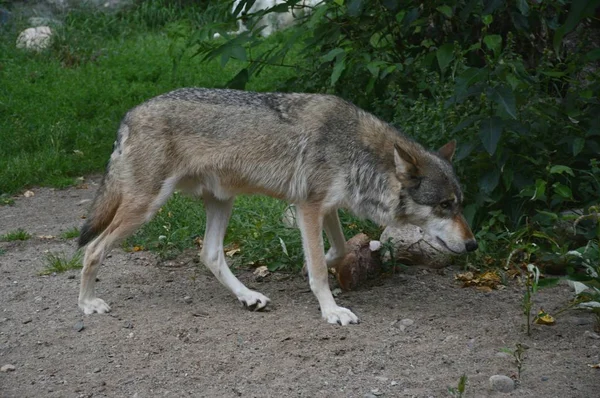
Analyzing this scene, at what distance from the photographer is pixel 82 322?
5.71 metres

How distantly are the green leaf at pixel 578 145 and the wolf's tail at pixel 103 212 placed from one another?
10.4 ft

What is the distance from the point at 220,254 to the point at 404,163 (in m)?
1.49

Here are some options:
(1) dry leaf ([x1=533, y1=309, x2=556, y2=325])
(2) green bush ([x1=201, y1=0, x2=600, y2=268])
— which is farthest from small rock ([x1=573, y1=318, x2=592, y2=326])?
(2) green bush ([x1=201, y1=0, x2=600, y2=268])

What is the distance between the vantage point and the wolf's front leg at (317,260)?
18.6 ft

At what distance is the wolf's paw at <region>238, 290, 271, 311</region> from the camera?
589 centimetres

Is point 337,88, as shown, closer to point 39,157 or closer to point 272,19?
point 39,157

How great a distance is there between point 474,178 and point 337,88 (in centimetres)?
234

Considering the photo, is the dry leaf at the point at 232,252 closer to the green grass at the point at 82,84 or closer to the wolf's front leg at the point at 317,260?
the wolf's front leg at the point at 317,260

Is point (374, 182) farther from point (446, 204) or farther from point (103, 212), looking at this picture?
point (103, 212)

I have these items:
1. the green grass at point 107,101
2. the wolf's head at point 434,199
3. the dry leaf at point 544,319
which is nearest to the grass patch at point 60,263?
the green grass at point 107,101

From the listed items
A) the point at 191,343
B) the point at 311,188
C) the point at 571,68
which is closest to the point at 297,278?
the point at 311,188

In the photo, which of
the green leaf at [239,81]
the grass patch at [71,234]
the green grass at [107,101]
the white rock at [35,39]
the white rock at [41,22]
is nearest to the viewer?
the green grass at [107,101]

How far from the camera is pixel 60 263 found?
271 inches

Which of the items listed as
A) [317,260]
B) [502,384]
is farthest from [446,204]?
[502,384]
